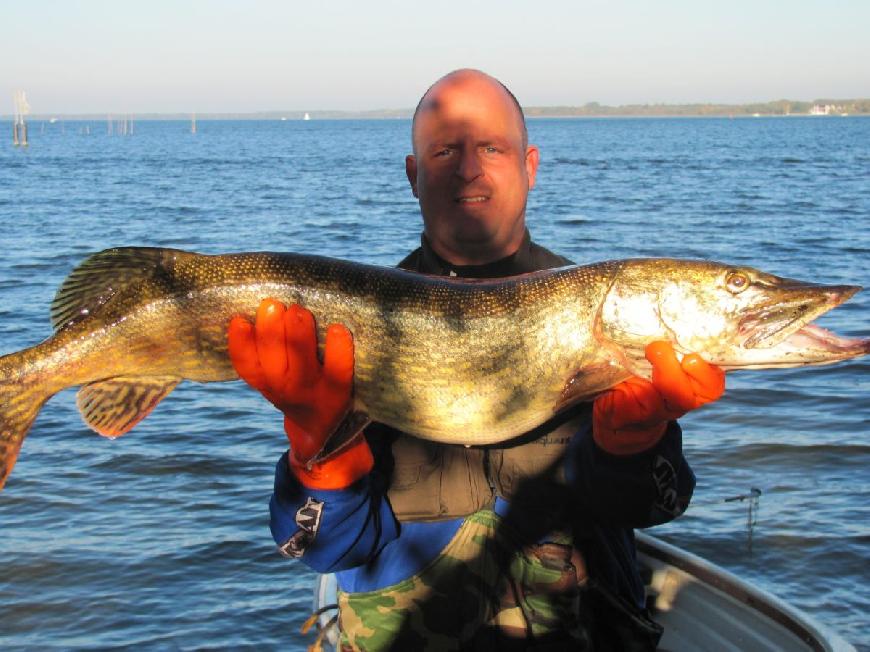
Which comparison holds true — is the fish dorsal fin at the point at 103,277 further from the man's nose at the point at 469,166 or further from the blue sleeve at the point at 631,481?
the blue sleeve at the point at 631,481

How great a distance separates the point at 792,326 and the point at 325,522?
170 cm

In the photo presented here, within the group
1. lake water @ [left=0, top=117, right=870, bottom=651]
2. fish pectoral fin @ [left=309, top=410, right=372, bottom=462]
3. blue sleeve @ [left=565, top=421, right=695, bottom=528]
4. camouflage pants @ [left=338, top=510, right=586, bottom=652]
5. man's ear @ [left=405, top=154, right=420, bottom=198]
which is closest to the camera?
fish pectoral fin @ [left=309, top=410, right=372, bottom=462]

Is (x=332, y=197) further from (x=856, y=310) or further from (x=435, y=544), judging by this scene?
(x=435, y=544)

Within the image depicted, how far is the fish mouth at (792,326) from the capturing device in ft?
10.0

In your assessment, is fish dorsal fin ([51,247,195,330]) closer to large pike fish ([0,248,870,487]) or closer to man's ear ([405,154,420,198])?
large pike fish ([0,248,870,487])

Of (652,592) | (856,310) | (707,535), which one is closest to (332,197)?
(856,310)

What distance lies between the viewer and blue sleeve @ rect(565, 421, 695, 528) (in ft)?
10.8

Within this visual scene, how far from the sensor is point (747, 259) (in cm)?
1984

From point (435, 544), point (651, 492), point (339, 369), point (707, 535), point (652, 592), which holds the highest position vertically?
point (339, 369)

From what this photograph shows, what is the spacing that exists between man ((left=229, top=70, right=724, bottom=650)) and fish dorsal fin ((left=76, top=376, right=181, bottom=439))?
42 centimetres

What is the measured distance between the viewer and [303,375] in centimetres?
310

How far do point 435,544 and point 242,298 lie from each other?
1.16m

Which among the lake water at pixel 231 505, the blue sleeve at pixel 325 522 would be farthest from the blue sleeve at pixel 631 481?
the lake water at pixel 231 505

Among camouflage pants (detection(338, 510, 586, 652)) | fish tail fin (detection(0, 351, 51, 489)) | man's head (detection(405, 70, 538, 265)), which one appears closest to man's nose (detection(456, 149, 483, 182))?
man's head (detection(405, 70, 538, 265))
